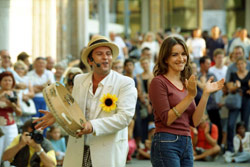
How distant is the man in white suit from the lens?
566 centimetres

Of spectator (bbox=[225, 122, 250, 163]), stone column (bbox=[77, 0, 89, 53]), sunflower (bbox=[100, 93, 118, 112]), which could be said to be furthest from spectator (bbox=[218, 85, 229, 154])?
stone column (bbox=[77, 0, 89, 53])

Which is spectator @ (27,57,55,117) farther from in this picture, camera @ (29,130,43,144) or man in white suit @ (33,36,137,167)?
man in white suit @ (33,36,137,167)

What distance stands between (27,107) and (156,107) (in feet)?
24.8

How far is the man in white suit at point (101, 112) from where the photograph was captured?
566 cm

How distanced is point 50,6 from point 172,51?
1473cm

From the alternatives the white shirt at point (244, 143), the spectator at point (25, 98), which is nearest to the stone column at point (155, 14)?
the spectator at point (25, 98)

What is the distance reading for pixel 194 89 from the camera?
208 inches

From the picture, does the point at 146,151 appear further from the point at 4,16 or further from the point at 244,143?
the point at 4,16

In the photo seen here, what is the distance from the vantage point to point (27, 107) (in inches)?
499

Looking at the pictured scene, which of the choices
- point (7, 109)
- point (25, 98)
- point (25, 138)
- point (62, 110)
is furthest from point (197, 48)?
point (62, 110)

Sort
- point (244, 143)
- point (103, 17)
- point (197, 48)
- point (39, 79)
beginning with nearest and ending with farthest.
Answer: point (244, 143)
point (39, 79)
point (197, 48)
point (103, 17)

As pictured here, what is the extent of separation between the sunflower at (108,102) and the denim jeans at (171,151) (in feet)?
1.71

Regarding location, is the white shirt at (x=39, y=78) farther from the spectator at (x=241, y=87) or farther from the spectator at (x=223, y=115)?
the spectator at (x=241, y=87)

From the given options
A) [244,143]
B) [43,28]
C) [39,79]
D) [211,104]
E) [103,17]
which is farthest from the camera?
[103,17]
